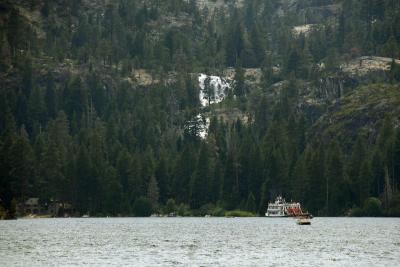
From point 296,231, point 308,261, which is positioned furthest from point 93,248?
point 296,231

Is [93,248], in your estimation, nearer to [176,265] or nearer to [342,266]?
[176,265]

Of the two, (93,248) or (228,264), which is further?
(93,248)

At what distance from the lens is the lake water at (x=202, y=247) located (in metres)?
102

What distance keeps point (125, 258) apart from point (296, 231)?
216 feet

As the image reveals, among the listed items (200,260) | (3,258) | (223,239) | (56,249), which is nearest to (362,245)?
(223,239)

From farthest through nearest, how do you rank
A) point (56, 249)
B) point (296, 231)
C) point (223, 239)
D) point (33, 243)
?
point (296, 231)
point (223, 239)
point (33, 243)
point (56, 249)

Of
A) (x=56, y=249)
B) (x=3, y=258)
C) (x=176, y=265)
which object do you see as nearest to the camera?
(x=176, y=265)

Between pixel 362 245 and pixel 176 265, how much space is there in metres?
38.0

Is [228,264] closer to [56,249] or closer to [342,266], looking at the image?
[342,266]

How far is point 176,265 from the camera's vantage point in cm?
9612

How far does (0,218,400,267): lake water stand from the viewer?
101500 millimetres

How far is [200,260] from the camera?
4018 inches

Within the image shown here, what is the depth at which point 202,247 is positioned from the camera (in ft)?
398

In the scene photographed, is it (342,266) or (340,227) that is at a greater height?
(340,227)
